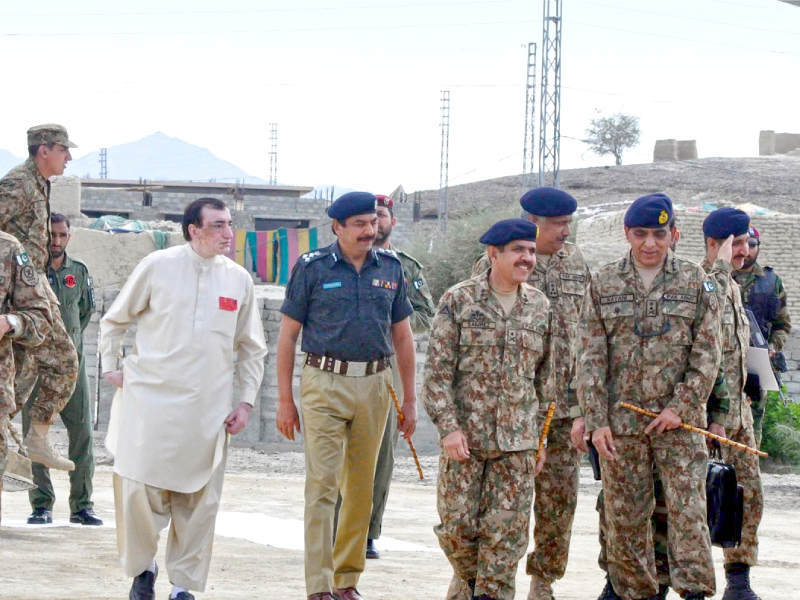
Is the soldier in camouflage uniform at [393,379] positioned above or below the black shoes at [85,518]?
above

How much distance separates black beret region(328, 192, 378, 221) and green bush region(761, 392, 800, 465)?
11644mm

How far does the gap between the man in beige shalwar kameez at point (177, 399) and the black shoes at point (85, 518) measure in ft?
8.92

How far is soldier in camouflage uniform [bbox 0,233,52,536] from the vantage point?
569cm

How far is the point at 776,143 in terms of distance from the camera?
218ft

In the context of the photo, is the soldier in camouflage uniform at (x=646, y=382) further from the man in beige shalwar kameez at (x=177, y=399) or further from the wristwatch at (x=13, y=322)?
the wristwatch at (x=13, y=322)

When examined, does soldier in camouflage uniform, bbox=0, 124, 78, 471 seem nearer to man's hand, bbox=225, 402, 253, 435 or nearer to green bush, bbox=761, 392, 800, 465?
man's hand, bbox=225, 402, 253, 435

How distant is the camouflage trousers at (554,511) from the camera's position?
6.27 metres

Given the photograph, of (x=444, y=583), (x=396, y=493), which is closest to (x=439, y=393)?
(x=444, y=583)

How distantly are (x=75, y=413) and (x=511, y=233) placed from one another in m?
4.31

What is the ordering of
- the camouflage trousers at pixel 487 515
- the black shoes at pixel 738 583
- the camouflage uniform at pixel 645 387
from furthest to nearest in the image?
the black shoes at pixel 738 583, the camouflage uniform at pixel 645 387, the camouflage trousers at pixel 487 515

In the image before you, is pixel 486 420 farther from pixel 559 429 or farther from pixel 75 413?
pixel 75 413

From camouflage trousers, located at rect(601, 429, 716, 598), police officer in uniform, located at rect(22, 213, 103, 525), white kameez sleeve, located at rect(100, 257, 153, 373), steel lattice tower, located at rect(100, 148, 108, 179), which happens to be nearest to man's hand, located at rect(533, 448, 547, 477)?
camouflage trousers, located at rect(601, 429, 716, 598)

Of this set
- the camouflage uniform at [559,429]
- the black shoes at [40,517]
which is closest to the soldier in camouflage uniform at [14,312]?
the camouflage uniform at [559,429]

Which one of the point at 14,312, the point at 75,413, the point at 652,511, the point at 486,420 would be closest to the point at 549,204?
the point at 486,420
